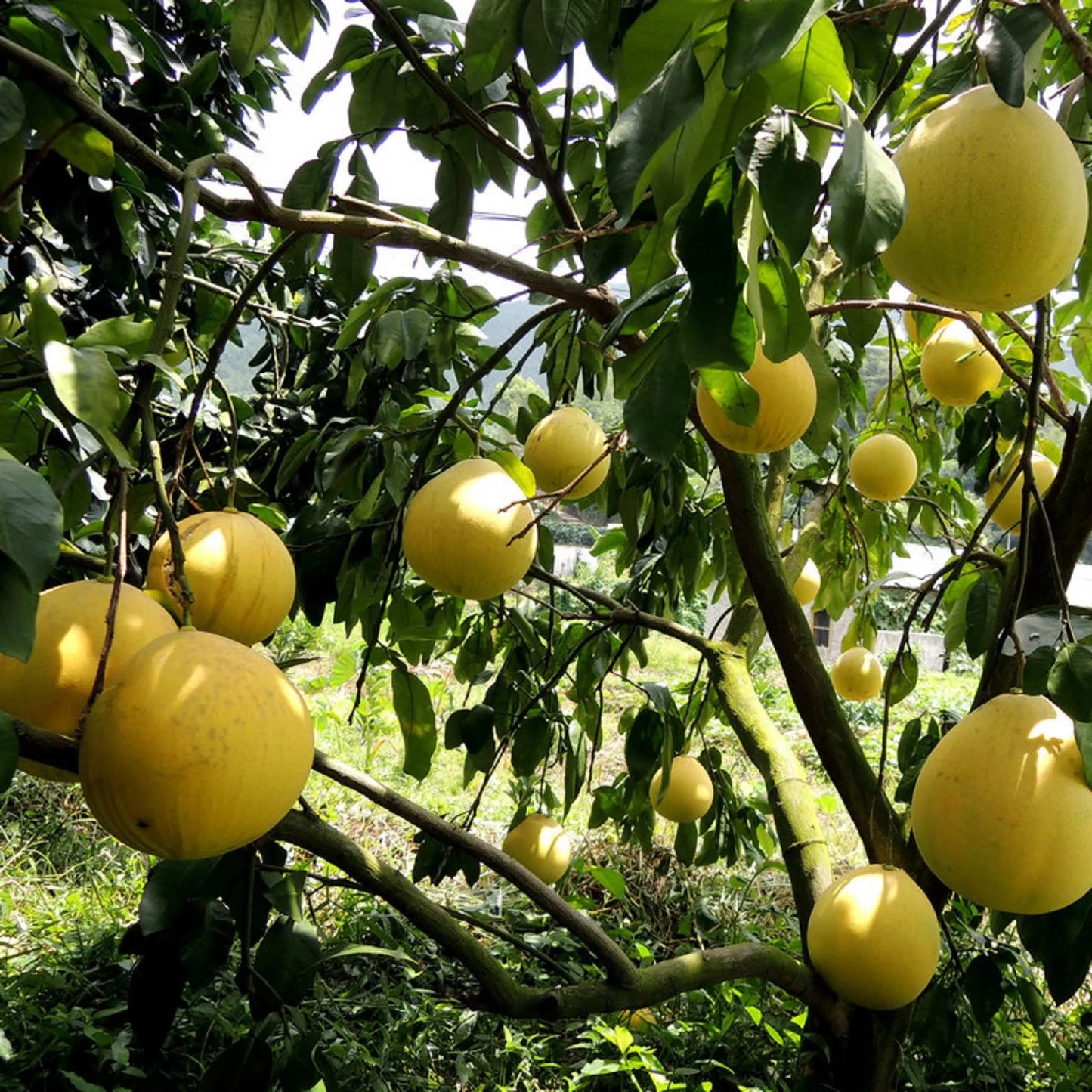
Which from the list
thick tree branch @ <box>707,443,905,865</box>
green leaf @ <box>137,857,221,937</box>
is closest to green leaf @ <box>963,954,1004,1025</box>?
thick tree branch @ <box>707,443,905,865</box>

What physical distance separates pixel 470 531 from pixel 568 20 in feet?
1.28

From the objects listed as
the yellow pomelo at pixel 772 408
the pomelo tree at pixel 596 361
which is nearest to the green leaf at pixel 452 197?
the pomelo tree at pixel 596 361

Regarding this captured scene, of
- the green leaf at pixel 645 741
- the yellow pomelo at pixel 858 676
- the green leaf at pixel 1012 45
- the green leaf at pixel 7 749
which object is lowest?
the green leaf at pixel 7 749

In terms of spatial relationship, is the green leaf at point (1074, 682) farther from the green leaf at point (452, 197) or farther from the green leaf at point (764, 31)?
the green leaf at point (452, 197)

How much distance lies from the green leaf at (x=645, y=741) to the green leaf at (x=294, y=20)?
3.36 feet

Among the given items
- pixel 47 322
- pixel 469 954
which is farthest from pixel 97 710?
pixel 469 954

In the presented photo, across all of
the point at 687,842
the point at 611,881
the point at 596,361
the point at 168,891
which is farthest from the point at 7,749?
the point at 611,881

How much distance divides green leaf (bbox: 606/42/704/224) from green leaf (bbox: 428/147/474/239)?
29.4 inches

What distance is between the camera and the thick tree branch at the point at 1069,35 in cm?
43

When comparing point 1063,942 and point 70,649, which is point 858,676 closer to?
point 1063,942

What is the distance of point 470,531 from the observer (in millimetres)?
836

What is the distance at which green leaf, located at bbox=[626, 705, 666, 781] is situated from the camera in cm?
154

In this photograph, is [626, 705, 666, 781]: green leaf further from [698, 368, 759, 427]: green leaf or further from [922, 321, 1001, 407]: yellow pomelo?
[698, 368, 759, 427]: green leaf

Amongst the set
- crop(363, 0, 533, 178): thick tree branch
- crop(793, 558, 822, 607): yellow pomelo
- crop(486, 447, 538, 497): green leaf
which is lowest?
crop(486, 447, 538, 497): green leaf
